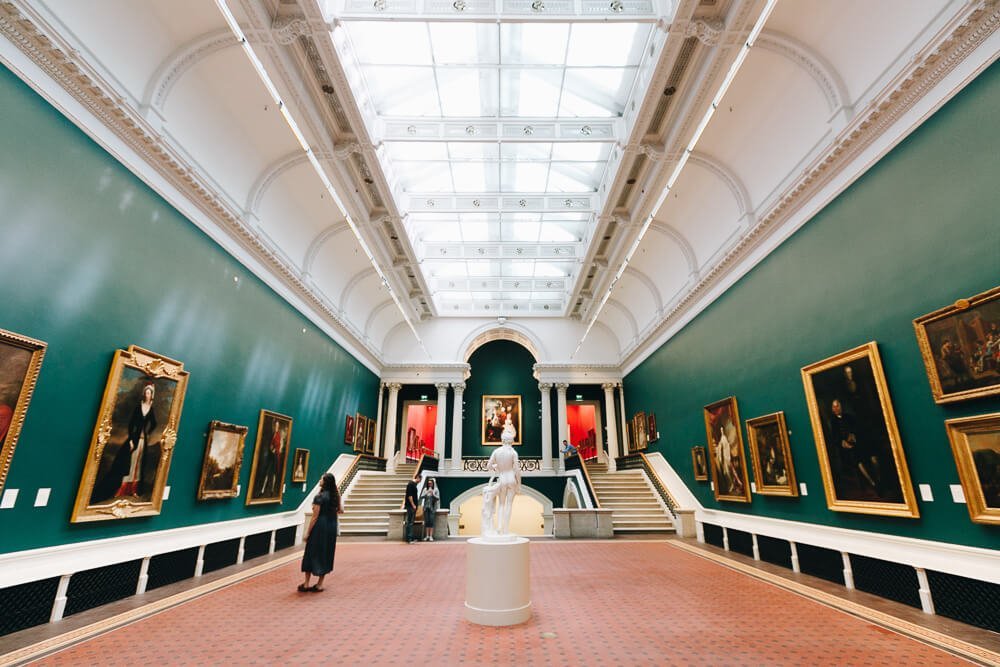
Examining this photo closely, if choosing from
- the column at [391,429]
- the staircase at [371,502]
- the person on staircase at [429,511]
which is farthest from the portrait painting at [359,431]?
the person on staircase at [429,511]

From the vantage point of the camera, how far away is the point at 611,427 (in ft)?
68.2

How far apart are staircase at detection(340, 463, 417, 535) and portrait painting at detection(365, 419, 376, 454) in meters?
1.07

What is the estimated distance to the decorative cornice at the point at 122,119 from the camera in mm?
5062

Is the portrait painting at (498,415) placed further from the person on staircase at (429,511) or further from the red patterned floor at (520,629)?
the red patterned floor at (520,629)

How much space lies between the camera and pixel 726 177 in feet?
→ 33.2

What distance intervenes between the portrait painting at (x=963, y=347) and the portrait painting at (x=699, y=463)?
7.32 m

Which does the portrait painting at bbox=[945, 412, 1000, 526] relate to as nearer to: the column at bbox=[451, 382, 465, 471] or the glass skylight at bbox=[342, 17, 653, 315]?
the glass skylight at bbox=[342, 17, 653, 315]

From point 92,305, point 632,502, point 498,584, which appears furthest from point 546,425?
point 92,305

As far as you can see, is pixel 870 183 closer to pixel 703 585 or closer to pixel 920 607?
pixel 920 607

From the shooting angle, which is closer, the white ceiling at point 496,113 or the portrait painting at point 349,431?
the white ceiling at point 496,113

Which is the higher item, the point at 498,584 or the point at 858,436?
the point at 858,436

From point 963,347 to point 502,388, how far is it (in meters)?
19.7

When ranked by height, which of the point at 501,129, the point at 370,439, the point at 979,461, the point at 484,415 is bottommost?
the point at 979,461

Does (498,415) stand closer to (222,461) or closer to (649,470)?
(649,470)
